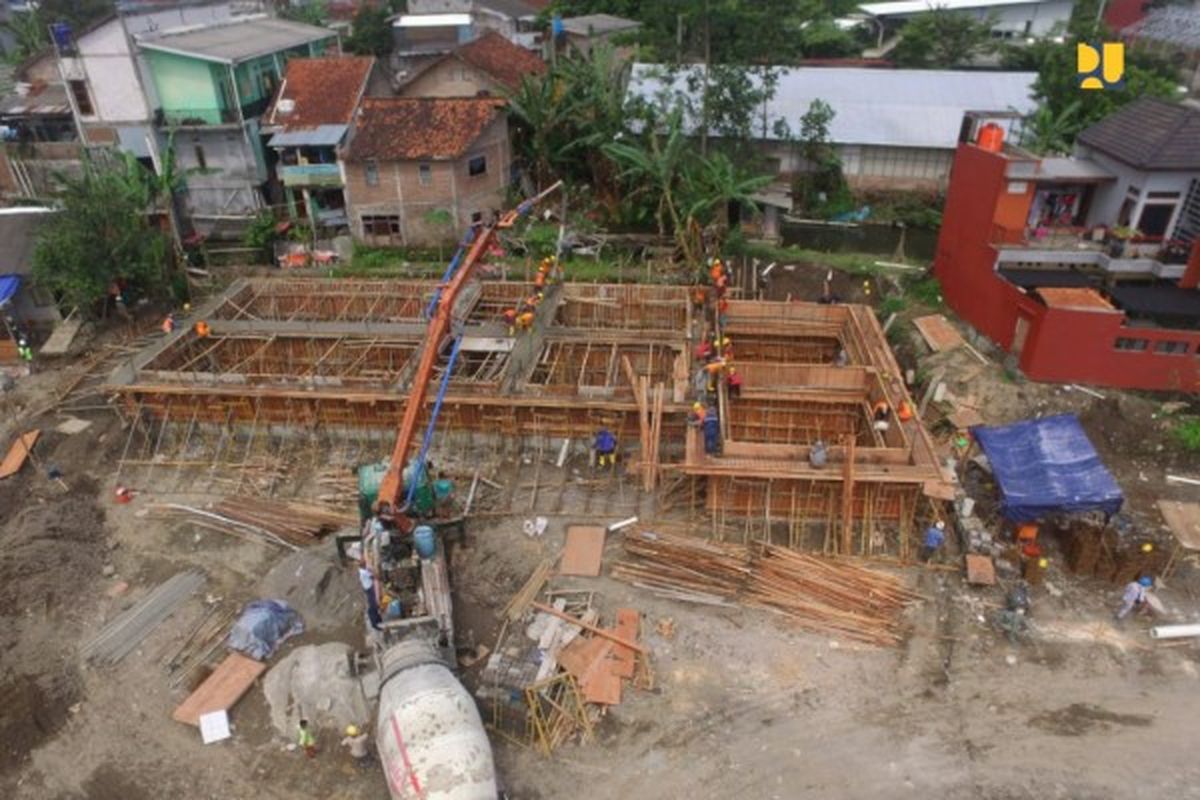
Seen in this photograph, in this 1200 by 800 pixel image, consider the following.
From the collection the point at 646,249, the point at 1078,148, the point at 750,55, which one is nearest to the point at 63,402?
the point at 646,249

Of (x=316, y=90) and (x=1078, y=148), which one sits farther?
(x=316, y=90)

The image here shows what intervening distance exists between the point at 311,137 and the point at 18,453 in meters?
18.4

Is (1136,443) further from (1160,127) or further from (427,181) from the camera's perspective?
(427,181)

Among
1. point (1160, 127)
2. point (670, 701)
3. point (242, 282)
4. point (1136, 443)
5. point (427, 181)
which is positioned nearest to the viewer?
point (670, 701)

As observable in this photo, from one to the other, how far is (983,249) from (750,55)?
51.2 feet

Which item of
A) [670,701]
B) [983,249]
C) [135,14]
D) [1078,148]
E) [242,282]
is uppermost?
[135,14]

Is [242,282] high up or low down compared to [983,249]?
down

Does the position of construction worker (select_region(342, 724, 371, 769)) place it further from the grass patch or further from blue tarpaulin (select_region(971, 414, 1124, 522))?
the grass patch

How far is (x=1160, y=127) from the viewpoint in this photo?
26000 millimetres

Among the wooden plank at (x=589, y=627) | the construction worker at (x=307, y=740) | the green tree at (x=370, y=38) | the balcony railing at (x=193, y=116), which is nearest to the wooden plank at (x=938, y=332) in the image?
the wooden plank at (x=589, y=627)

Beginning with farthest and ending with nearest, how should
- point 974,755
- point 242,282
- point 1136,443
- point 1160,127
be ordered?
1. point 242,282
2. point 1160,127
3. point 1136,443
4. point 974,755

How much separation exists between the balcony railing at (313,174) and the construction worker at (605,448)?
825 inches

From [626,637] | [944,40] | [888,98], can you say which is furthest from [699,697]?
[944,40]

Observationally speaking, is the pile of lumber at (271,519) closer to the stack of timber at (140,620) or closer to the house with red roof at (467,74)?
the stack of timber at (140,620)
